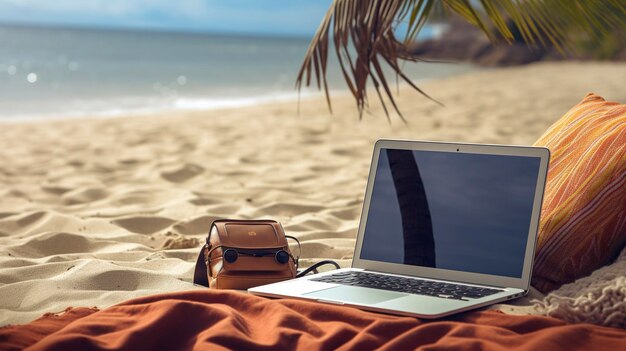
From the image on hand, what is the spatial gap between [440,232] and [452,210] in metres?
0.08

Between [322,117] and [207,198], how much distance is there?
5289 mm

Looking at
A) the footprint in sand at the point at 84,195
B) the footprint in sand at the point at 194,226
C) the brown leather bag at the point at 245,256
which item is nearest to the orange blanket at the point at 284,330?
the brown leather bag at the point at 245,256

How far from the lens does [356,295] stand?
2250 millimetres

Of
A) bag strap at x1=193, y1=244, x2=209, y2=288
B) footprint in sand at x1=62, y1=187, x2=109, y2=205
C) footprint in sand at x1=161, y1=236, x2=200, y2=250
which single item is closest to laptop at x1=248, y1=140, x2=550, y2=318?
bag strap at x1=193, y1=244, x2=209, y2=288

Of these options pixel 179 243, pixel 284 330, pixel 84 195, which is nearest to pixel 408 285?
pixel 284 330

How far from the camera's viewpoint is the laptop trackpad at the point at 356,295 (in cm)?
220

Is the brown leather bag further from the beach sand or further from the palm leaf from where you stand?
the palm leaf

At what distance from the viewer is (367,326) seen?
204 centimetres

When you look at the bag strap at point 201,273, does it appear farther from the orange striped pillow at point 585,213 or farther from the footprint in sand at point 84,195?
the footprint in sand at point 84,195

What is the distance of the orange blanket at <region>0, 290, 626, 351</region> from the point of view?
191cm

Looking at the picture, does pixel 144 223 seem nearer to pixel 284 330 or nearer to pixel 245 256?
pixel 245 256

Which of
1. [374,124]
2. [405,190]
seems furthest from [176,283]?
[374,124]

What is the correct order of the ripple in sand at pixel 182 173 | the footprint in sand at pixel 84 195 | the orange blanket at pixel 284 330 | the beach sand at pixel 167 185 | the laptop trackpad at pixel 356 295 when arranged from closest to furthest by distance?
the orange blanket at pixel 284 330
the laptop trackpad at pixel 356 295
the beach sand at pixel 167 185
the footprint in sand at pixel 84 195
the ripple in sand at pixel 182 173

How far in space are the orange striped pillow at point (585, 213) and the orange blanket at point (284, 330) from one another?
0.46 metres
